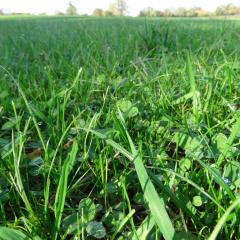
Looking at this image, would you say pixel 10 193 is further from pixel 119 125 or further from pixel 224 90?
pixel 224 90

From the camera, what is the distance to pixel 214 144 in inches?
32.0

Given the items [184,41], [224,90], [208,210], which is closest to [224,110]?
[224,90]

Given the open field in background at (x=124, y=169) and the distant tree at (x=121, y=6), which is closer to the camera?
the open field in background at (x=124, y=169)

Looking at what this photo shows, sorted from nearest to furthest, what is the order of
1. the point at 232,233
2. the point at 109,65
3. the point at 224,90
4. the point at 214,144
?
1. the point at 232,233
2. the point at 214,144
3. the point at 224,90
4. the point at 109,65

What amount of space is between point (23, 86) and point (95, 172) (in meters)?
0.68

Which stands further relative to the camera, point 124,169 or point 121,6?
point 121,6

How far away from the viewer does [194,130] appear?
91 cm

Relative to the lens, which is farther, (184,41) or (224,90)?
(184,41)

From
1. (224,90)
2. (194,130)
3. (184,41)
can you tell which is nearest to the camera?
(194,130)

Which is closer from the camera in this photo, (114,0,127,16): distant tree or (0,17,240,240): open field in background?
(0,17,240,240): open field in background

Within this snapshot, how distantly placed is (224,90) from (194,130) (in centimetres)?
36

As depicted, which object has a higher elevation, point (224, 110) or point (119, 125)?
point (119, 125)

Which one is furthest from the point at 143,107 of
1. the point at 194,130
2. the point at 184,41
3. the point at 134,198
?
the point at 184,41

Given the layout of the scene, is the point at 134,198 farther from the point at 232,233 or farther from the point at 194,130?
the point at 194,130
